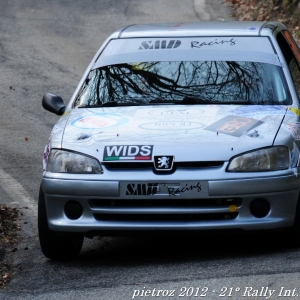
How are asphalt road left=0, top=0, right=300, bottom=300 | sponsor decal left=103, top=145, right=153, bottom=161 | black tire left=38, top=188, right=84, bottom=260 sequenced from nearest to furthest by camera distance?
asphalt road left=0, top=0, right=300, bottom=300 < sponsor decal left=103, top=145, right=153, bottom=161 < black tire left=38, top=188, right=84, bottom=260

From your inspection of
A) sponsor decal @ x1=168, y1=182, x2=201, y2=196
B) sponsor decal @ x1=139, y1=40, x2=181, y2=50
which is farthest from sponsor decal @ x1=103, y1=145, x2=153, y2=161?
sponsor decal @ x1=139, y1=40, x2=181, y2=50

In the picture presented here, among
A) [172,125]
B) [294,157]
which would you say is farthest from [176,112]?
[294,157]

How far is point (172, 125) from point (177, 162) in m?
0.50

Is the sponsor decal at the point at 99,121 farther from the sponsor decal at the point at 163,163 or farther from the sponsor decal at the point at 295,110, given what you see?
the sponsor decal at the point at 295,110

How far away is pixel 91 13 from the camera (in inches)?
766

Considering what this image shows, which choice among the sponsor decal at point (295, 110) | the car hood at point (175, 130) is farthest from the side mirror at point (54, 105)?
the sponsor decal at point (295, 110)

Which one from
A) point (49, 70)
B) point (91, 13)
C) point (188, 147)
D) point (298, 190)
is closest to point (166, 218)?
point (188, 147)

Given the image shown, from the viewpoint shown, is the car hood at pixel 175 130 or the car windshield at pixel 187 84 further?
the car windshield at pixel 187 84

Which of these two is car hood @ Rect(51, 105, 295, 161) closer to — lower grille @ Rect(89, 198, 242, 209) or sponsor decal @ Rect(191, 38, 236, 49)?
lower grille @ Rect(89, 198, 242, 209)

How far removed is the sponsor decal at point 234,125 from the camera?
636cm

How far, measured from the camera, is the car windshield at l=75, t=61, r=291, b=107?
714 centimetres

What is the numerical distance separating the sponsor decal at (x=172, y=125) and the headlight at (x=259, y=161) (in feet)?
1.63

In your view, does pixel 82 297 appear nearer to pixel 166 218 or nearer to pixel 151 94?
pixel 166 218

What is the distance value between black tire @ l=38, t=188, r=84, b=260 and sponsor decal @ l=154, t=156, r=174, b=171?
0.89 meters
